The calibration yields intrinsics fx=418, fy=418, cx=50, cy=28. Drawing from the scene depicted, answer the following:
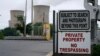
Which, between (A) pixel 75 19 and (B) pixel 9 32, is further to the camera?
(B) pixel 9 32

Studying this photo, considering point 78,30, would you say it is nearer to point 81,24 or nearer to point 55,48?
point 81,24

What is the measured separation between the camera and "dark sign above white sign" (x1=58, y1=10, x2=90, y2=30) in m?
14.8

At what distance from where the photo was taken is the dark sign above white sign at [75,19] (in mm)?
14781

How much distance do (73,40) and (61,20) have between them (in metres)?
0.83

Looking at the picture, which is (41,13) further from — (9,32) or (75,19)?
(75,19)

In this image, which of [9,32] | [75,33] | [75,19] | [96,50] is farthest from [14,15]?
[75,19]

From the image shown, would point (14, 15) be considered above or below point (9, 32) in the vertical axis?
above

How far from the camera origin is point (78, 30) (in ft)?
48.9

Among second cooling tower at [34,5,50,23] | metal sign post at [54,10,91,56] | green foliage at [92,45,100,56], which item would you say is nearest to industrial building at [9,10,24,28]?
second cooling tower at [34,5,50,23]

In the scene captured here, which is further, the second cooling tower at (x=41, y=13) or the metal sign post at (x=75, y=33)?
the second cooling tower at (x=41, y=13)

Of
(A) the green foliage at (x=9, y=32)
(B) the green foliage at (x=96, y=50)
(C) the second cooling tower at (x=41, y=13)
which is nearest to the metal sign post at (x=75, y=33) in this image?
(B) the green foliage at (x=96, y=50)

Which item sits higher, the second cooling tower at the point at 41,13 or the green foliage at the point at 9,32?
the second cooling tower at the point at 41,13

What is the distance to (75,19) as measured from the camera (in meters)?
14.8

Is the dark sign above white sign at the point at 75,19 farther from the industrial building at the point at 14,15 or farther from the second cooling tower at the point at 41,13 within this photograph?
the industrial building at the point at 14,15
